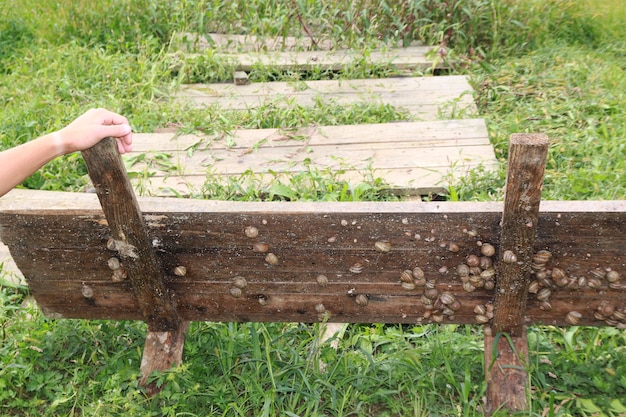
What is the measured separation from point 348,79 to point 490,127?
4.51 ft

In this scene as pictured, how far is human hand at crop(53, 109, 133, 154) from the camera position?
230 centimetres

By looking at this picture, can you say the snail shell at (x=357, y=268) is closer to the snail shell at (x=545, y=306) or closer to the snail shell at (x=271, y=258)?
the snail shell at (x=271, y=258)

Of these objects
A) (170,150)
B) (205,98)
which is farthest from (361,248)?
(205,98)

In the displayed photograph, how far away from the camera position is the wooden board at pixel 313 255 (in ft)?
8.16

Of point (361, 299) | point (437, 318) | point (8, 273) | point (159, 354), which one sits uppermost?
point (361, 299)

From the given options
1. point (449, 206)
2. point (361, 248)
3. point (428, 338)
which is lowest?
point (428, 338)

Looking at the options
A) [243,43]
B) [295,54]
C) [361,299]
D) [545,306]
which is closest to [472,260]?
[545,306]

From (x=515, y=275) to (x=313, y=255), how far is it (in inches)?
30.5

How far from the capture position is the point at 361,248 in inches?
103

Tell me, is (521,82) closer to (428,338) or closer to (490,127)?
(490,127)

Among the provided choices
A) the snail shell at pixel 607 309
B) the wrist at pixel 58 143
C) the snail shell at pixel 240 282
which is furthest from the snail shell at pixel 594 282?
the wrist at pixel 58 143

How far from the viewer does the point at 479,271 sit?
2582 mm

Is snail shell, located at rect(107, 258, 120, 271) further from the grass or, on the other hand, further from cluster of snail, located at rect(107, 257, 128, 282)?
the grass

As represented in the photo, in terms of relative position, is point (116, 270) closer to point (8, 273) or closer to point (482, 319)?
point (8, 273)
